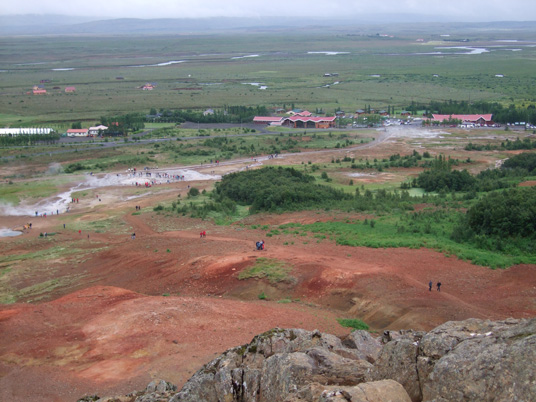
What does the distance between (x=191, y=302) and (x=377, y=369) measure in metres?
12.7

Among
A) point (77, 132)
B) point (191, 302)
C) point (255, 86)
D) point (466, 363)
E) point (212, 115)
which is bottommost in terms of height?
point (77, 132)

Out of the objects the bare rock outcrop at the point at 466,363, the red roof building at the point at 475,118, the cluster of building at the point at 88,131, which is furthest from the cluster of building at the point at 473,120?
the bare rock outcrop at the point at 466,363

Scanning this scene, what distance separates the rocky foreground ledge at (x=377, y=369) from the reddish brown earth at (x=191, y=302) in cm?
349

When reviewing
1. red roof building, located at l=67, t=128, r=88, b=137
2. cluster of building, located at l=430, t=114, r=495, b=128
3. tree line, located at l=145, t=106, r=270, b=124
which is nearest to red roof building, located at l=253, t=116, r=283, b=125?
tree line, located at l=145, t=106, r=270, b=124

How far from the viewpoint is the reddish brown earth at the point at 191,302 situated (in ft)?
59.7

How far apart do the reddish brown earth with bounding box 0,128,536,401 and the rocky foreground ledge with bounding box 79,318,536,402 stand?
11.4 ft

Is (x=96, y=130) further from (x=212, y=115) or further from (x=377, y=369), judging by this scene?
(x=377, y=369)

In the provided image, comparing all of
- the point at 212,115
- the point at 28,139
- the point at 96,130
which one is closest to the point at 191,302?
→ the point at 28,139

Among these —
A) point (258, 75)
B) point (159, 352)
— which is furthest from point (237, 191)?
point (258, 75)

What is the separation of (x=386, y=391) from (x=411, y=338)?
2.15 metres

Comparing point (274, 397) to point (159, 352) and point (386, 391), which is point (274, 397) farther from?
point (159, 352)

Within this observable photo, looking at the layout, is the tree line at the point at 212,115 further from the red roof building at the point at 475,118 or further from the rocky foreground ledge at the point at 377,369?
the rocky foreground ledge at the point at 377,369

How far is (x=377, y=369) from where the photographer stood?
11281 mm

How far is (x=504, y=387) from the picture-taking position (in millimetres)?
8734
